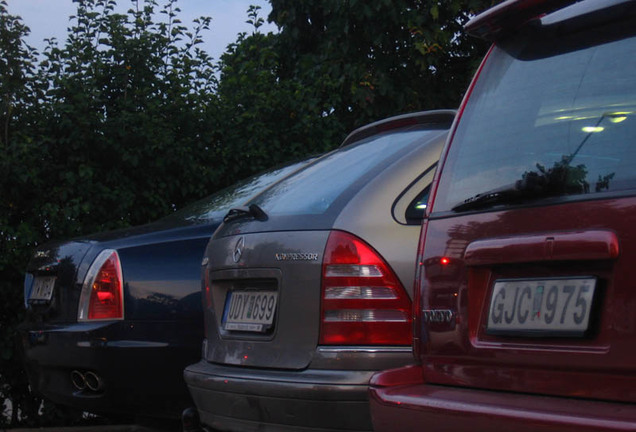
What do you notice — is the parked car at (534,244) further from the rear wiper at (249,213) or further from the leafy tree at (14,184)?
the leafy tree at (14,184)

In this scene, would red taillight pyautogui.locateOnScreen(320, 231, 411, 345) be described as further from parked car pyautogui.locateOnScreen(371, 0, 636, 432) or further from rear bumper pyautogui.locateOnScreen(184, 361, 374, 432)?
parked car pyautogui.locateOnScreen(371, 0, 636, 432)

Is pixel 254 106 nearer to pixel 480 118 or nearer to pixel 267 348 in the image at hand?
pixel 267 348

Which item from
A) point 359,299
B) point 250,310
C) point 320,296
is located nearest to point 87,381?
point 250,310

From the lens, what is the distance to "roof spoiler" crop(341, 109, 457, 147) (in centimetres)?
427

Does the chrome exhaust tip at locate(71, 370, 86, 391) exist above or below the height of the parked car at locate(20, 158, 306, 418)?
below

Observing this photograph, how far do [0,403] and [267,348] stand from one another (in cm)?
385

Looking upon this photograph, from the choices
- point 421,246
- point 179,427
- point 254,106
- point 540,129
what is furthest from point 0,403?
point 540,129

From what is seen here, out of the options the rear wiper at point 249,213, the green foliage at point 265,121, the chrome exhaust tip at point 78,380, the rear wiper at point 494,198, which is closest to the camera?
the rear wiper at point 494,198

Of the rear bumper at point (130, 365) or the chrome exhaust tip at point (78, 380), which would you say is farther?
the chrome exhaust tip at point (78, 380)

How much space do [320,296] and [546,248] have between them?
127cm

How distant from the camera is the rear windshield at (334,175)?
3.86 metres

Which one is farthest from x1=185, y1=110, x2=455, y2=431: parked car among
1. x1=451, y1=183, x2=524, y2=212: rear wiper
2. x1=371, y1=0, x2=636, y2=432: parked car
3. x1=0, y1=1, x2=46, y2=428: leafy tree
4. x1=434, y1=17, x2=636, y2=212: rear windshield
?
x1=0, y1=1, x2=46, y2=428: leafy tree

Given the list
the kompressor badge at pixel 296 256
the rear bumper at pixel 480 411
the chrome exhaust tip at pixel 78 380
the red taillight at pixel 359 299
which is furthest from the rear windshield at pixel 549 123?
the chrome exhaust tip at pixel 78 380

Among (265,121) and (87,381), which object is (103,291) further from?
(265,121)
